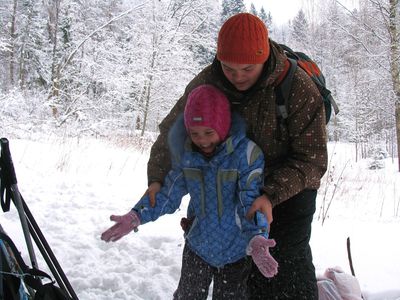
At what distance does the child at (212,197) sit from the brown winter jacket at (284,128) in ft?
0.19

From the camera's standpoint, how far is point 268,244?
161 centimetres

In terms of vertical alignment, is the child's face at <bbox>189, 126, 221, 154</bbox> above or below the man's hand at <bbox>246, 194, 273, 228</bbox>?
above

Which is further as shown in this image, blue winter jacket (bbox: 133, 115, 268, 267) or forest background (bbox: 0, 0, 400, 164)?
forest background (bbox: 0, 0, 400, 164)

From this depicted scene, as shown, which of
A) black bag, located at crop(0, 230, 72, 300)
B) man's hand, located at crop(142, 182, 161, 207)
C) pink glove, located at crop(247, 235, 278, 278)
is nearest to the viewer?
black bag, located at crop(0, 230, 72, 300)

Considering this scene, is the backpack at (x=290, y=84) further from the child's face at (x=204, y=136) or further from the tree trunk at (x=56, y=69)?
the tree trunk at (x=56, y=69)

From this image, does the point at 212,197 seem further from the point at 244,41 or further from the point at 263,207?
the point at 244,41

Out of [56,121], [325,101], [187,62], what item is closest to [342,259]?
[325,101]

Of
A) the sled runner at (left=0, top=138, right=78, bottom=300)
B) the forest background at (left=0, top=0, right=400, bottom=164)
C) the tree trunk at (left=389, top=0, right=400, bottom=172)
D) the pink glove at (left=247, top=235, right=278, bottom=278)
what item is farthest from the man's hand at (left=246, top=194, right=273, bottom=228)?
the tree trunk at (left=389, top=0, right=400, bottom=172)

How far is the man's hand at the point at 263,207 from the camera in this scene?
170 cm

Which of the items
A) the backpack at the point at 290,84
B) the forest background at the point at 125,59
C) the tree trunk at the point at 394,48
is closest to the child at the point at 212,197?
the backpack at the point at 290,84

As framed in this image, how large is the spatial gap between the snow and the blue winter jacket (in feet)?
3.61

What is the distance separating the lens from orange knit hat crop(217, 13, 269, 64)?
166cm

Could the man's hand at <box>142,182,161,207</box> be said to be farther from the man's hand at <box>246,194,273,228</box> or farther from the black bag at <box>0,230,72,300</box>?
the black bag at <box>0,230,72,300</box>

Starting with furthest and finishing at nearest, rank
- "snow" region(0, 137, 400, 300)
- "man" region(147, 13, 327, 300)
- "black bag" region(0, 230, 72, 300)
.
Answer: "snow" region(0, 137, 400, 300)
"man" region(147, 13, 327, 300)
"black bag" region(0, 230, 72, 300)
